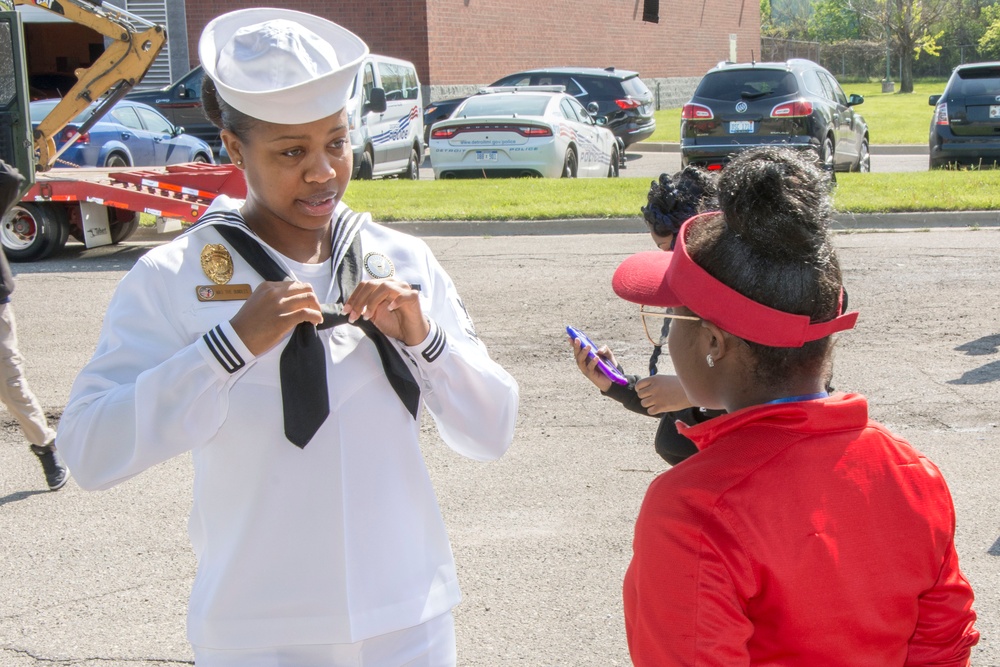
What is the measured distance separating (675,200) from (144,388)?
6.70ft

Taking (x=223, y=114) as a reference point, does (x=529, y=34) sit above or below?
above

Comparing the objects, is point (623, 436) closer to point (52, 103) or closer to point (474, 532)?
point (474, 532)

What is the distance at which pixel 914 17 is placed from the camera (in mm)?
58938

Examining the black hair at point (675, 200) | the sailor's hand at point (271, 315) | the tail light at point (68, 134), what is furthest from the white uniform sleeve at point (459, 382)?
the tail light at point (68, 134)

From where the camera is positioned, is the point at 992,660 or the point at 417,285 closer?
the point at 417,285

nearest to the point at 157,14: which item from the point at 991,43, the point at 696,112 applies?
the point at 696,112

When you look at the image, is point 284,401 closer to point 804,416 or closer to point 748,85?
point 804,416

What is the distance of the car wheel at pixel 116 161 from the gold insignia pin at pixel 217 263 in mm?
14805

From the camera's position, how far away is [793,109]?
15.7 metres

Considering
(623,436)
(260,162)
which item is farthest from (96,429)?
(623,436)

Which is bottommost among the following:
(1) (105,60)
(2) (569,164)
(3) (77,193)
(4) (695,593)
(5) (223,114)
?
(2) (569,164)

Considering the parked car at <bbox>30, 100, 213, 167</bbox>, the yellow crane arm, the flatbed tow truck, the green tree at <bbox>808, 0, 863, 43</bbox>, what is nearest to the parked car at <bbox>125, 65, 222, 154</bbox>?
the parked car at <bbox>30, 100, 213, 167</bbox>

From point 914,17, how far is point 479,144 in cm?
4942

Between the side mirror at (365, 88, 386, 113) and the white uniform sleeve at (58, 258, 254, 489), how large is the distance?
54.6ft
